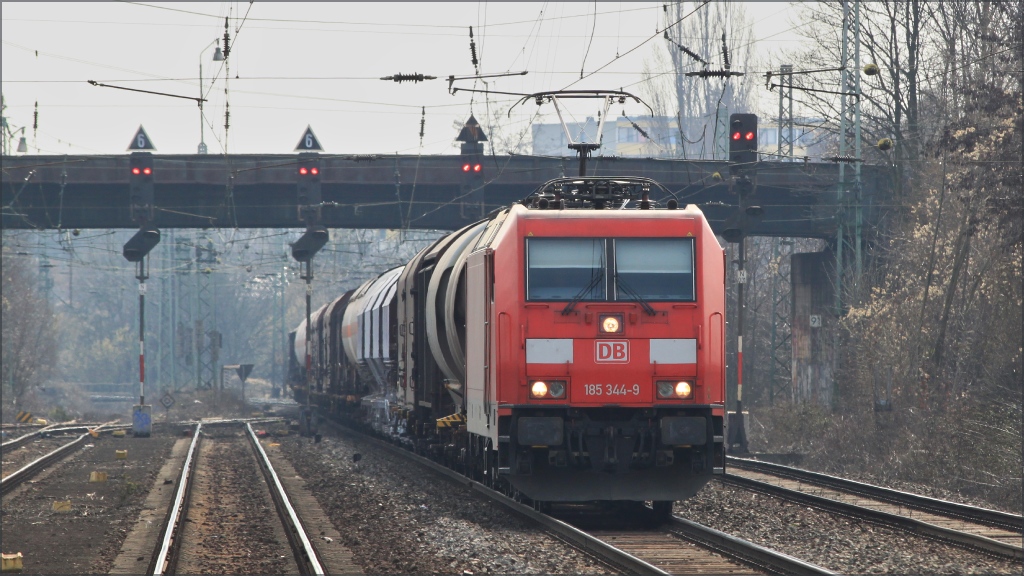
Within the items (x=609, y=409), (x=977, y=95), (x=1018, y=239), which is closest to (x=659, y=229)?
(x=609, y=409)

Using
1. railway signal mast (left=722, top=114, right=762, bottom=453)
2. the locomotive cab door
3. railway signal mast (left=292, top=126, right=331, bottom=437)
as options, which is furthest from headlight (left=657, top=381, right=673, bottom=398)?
railway signal mast (left=292, top=126, right=331, bottom=437)

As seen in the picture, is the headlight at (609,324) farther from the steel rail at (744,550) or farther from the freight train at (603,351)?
the steel rail at (744,550)

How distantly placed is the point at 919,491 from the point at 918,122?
1933 cm

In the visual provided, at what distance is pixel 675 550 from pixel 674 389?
2.20m

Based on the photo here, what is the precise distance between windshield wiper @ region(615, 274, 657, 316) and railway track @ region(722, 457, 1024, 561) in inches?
128

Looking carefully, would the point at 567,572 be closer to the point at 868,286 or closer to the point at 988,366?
the point at 988,366

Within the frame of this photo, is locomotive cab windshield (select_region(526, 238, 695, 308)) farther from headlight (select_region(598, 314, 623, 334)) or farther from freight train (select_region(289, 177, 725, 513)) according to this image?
headlight (select_region(598, 314, 623, 334))

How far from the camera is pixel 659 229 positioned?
42.9 ft

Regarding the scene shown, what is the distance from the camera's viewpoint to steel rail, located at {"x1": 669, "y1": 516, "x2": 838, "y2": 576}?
941cm

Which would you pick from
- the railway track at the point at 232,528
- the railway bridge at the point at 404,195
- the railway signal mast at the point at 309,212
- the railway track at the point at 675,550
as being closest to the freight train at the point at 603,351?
the railway track at the point at 675,550

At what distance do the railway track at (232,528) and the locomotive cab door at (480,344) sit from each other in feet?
7.71

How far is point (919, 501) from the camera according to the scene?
14.6 meters

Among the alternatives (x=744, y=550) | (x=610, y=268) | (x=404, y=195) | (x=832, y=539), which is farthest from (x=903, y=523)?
(x=404, y=195)

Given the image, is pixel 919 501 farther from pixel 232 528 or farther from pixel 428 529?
pixel 232 528
